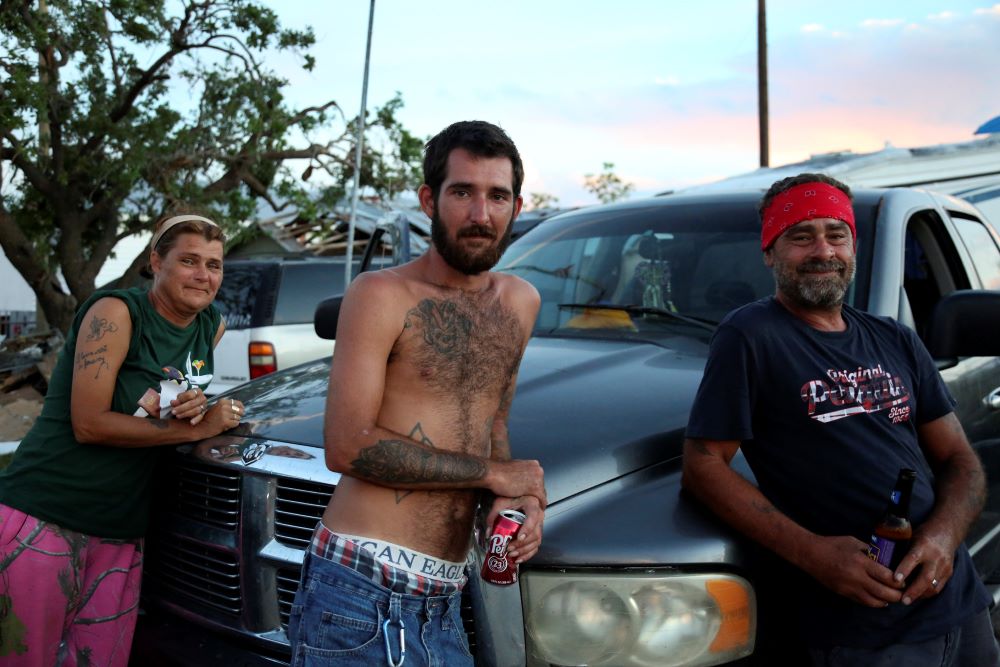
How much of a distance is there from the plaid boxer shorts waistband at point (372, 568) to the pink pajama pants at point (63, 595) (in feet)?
3.53

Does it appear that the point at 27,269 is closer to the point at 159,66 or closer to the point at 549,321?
the point at 159,66

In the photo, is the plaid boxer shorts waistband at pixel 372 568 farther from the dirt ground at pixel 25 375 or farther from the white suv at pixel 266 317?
the dirt ground at pixel 25 375

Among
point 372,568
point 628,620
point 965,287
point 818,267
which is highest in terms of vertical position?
point 965,287

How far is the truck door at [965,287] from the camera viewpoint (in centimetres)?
320

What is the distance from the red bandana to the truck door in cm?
84

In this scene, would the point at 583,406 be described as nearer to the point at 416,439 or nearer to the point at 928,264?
the point at 416,439

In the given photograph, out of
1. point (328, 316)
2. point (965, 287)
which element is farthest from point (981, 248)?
point (328, 316)

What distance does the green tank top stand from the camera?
2.62 m

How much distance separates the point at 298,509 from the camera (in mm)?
2309

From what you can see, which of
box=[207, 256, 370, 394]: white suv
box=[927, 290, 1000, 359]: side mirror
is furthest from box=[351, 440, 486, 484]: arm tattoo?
box=[207, 256, 370, 394]: white suv

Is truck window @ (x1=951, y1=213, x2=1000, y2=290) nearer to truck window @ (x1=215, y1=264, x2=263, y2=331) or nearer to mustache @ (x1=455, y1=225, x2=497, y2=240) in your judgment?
mustache @ (x1=455, y1=225, x2=497, y2=240)

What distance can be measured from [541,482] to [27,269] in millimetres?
13585

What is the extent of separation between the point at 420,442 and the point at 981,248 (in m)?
3.26

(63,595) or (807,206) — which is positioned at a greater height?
(807,206)
